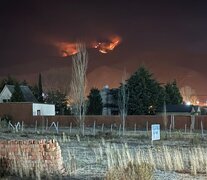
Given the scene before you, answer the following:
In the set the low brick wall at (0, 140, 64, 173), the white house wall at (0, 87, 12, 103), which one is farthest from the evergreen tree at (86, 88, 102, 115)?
the low brick wall at (0, 140, 64, 173)

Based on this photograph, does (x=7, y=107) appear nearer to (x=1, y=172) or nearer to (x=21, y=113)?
(x=21, y=113)

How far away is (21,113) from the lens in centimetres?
5953

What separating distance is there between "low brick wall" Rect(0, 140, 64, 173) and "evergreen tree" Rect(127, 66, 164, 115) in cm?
5629

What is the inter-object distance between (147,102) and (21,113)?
19715 millimetres

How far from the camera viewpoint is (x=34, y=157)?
12.6 metres

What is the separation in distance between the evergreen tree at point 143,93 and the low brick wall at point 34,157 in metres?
56.3

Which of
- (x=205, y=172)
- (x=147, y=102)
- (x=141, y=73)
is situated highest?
(x=141, y=73)

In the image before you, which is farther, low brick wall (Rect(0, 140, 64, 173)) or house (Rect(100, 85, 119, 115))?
house (Rect(100, 85, 119, 115))

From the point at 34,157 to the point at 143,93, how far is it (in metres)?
57.7

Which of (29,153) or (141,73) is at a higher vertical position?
(141,73)

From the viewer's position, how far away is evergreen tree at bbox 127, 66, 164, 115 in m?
68.9

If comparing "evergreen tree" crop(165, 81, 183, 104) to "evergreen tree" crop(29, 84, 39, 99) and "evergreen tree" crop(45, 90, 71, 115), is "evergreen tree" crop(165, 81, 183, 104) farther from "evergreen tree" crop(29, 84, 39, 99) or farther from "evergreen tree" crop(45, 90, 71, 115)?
"evergreen tree" crop(29, 84, 39, 99)

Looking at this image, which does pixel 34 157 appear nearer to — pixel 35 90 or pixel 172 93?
pixel 172 93

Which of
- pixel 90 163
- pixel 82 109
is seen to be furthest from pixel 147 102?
pixel 90 163
